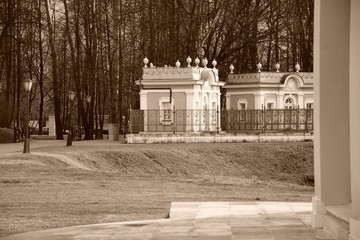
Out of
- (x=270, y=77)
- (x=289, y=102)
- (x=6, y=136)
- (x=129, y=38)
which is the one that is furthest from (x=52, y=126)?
(x=289, y=102)

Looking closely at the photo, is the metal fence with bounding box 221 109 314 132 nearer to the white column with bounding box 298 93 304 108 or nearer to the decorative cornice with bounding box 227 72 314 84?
the decorative cornice with bounding box 227 72 314 84

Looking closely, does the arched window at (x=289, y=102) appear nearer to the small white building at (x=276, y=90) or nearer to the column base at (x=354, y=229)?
the small white building at (x=276, y=90)

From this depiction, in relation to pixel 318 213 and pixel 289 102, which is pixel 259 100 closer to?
pixel 289 102

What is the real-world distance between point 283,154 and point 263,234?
1051 inches

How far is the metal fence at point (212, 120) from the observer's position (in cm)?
4459

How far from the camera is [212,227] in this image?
12.5 meters

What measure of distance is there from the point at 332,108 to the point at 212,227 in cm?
225

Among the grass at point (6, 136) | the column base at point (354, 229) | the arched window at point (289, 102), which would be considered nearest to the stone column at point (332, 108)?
the column base at point (354, 229)

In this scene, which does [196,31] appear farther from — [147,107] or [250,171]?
[250,171]

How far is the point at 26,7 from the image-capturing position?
56875 millimetres

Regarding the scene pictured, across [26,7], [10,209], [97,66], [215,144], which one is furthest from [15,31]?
[10,209]

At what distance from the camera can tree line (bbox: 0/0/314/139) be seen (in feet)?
182

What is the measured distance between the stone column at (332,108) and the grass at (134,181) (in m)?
4.31

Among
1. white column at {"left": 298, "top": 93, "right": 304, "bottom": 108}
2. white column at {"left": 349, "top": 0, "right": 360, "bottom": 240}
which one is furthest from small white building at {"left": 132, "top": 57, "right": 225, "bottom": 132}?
white column at {"left": 349, "top": 0, "right": 360, "bottom": 240}
